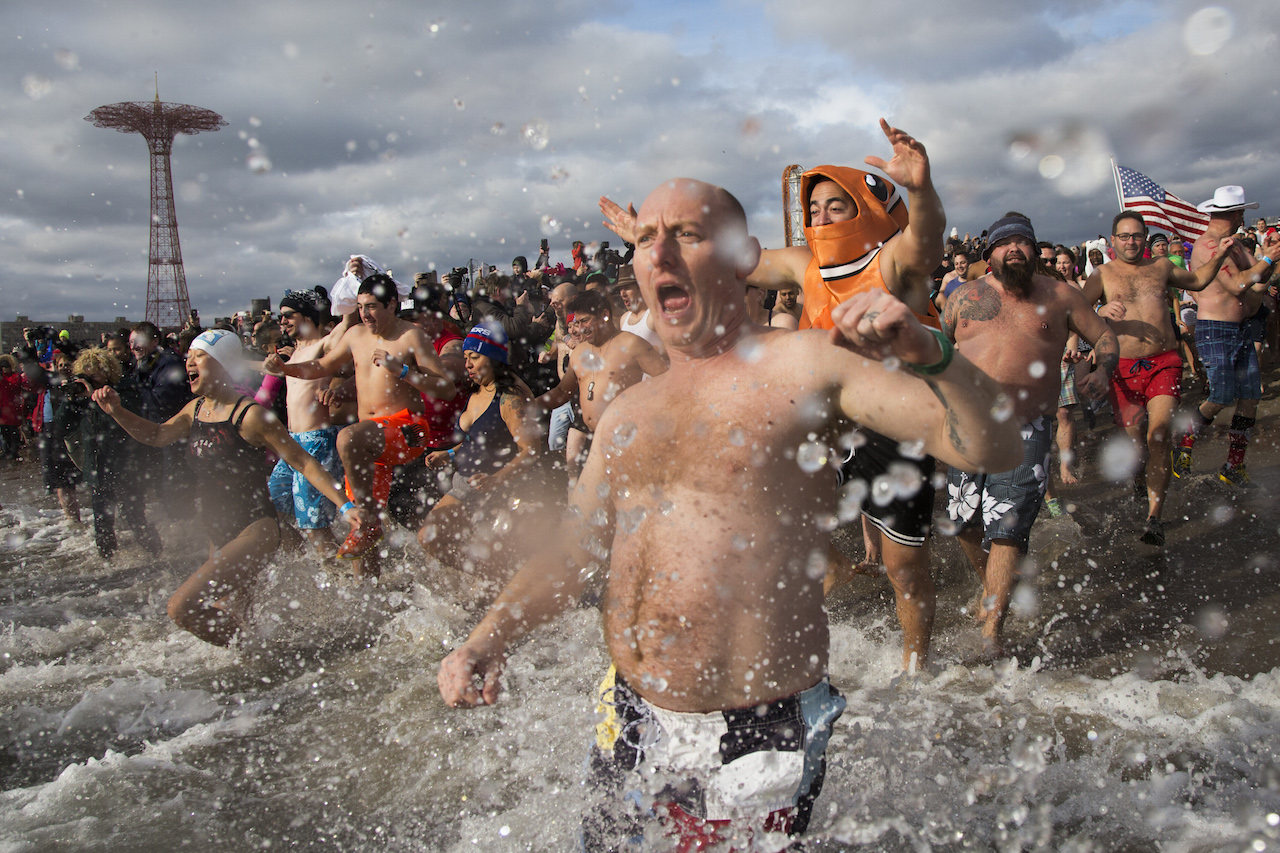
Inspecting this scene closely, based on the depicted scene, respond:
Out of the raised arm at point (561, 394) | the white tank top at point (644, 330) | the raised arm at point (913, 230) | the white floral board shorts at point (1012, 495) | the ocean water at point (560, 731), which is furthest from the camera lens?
the raised arm at point (561, 394)

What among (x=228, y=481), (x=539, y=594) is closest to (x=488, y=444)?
(x=228, y=481)

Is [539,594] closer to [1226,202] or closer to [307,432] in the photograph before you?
[307,432]

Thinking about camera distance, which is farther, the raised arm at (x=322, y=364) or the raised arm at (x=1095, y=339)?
the raised arm at (x=322, y=364)

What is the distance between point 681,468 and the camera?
1.77 m

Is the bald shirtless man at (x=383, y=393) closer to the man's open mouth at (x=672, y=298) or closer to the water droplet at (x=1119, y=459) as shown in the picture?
the man's open mouth at (x=672, y=298)

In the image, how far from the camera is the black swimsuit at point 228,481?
468 cm

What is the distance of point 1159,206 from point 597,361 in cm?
694

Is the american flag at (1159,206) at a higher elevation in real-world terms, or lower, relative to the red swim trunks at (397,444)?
higher

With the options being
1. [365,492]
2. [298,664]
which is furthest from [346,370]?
[298,664]

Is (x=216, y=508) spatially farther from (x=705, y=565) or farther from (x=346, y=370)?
(x=705, y=565)

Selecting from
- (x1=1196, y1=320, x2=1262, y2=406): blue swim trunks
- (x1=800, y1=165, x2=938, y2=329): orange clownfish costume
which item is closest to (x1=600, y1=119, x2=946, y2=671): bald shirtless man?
(x1=800, y1=165, x2=938, y2=329): orange clownfish costume

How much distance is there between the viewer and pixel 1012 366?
12.9 ft

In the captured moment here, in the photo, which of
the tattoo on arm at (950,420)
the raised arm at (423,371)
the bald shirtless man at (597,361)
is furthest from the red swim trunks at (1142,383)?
the tattoo on arm at (950,420)

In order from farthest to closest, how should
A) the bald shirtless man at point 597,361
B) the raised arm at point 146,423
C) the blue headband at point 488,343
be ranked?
1. the raised arm at point 146,423
2. the blue headband at point 488,343
3. the bald shirtless man at point 597,361
